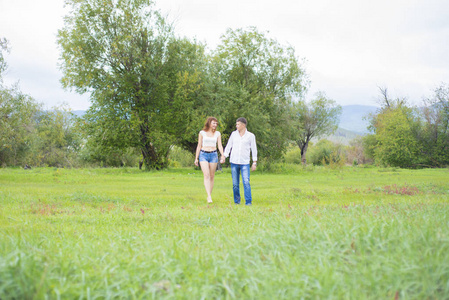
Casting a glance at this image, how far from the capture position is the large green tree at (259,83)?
3594cm

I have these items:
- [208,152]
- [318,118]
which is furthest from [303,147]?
[208,152]

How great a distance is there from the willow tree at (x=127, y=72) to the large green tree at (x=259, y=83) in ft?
16.1

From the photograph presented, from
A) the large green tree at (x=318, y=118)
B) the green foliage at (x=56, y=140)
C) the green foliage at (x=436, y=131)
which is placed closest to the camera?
the green foliage at (x=436, y=131)

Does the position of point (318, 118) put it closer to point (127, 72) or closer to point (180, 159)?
point (180, 159)

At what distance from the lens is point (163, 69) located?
33438mm

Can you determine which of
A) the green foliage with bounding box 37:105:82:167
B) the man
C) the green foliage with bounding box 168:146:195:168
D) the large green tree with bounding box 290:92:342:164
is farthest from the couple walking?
the large green tree with bounding box 290:92:342:164

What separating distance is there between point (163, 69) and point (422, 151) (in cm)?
4612

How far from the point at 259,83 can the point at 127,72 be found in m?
16.2

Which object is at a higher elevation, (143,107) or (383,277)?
(143,107)

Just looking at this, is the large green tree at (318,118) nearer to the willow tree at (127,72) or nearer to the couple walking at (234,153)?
the willow tree at (127,72)

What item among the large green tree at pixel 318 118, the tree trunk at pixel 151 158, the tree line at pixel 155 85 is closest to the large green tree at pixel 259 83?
the tree line at pixel 155 85

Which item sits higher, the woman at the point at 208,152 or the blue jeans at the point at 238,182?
the woman at the point at 208,152

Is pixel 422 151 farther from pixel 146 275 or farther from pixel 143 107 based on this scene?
pixel 146 275

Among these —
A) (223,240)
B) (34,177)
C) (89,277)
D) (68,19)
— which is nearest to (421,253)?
(223,240)
